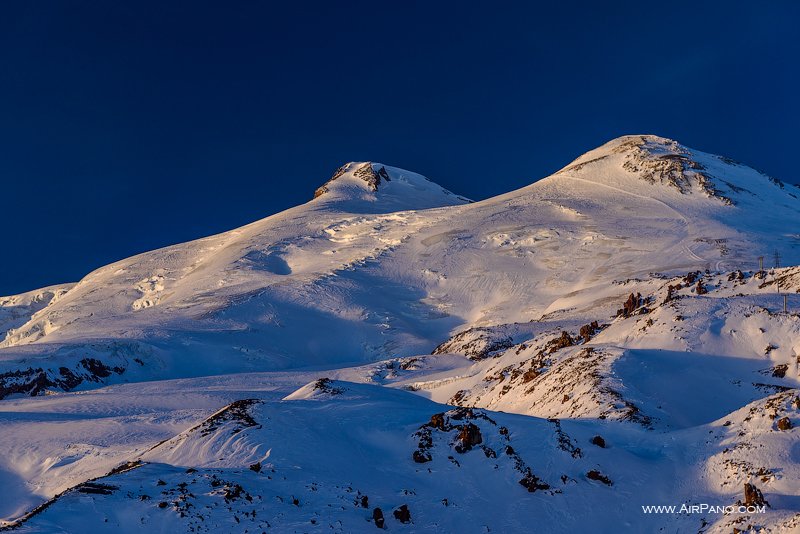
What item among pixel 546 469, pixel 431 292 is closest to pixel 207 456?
pixel 546 469

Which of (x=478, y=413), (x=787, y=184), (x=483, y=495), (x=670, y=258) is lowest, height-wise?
(x=483, y=495)

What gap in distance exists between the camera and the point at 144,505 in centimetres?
1673

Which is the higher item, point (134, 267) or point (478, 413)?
point (134, 267)

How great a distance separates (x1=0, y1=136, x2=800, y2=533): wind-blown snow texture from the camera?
1928cm

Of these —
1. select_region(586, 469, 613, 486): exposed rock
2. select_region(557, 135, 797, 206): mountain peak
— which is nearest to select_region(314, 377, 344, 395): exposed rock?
select_region(586, 469, 613, 486): exposed rock

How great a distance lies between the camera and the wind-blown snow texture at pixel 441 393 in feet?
63.3

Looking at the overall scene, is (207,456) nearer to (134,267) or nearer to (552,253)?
(552,253)

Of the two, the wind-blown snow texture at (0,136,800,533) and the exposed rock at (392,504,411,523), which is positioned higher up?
the wind-blown snow texture at (0,136,800,533)

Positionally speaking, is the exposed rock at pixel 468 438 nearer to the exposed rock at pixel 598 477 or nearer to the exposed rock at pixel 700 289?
the exposed rock at pixel 598 477

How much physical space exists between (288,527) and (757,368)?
2499 cm

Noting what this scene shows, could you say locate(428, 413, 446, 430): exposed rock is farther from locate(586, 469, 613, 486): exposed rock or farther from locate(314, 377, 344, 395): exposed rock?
locate(314, 377, 344, 395): exposed rock

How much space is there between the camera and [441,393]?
52.6 m

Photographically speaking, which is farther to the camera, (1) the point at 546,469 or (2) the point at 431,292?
(2) the point at 431,292

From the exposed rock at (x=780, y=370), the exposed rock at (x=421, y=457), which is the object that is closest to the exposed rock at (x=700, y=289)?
the exposed rock at (x=780, y=370)
